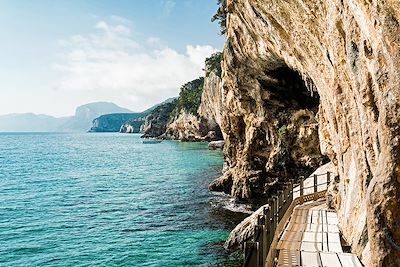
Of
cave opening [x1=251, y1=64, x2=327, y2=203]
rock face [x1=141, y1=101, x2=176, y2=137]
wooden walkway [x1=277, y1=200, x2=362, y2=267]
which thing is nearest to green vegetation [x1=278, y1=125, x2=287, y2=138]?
cave opening [x1=251, y1=64, x2=327, y2=203]

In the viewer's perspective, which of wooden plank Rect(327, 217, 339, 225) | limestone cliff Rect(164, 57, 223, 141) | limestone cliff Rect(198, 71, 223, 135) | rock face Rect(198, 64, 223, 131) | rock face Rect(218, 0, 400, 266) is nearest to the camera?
rock face Rect(218, 0, 400, 266)

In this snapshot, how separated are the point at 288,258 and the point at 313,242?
1743 mm

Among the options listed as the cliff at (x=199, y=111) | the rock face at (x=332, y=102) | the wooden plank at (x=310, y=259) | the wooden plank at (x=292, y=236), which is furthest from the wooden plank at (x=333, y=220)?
the cliff at (x=199, y=111)

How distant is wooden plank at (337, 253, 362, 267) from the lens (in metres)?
8.38

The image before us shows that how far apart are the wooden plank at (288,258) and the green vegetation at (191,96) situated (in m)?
102

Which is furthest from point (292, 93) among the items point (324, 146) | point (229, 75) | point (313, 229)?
point (313, 229)

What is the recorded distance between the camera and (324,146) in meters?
17.2

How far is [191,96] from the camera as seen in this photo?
11775 cm

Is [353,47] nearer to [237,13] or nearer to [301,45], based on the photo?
[301,45]

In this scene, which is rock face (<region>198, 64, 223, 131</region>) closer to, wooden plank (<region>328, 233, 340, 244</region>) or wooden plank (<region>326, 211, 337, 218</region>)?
wooden plank (<region>326, 211, 337, 218</region>)

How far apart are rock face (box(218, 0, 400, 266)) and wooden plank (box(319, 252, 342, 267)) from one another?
58cm

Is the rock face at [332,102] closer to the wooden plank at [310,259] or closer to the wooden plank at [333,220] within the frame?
the wooden plank at [333,220]

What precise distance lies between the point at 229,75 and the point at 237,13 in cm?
1005

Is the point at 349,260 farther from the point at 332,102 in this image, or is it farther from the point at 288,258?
the point at 332,102
